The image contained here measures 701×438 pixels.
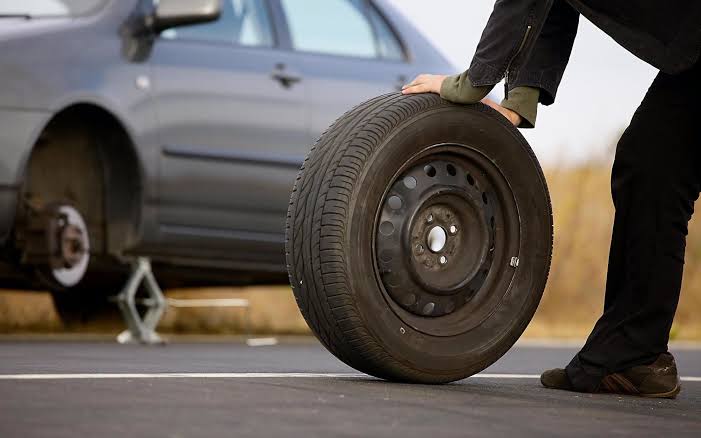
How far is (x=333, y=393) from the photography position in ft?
11.9

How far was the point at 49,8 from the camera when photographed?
695cm

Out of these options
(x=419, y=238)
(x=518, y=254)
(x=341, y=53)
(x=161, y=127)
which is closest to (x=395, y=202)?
(x=419, y=238)

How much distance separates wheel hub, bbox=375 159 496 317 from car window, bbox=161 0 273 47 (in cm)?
323

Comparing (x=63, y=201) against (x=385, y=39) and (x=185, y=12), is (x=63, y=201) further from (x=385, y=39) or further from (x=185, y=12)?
(x=385, y=39)

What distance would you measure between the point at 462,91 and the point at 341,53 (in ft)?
12.1

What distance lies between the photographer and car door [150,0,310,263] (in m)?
7.04

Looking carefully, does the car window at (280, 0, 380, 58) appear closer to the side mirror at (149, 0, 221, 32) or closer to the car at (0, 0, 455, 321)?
the car at (0, 0, 455, 321)

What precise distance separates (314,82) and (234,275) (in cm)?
103

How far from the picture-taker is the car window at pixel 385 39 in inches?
316

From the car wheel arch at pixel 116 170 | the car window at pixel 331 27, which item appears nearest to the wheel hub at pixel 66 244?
the car wheel arch at pixel 116 170

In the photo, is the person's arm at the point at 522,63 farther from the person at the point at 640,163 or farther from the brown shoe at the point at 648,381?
the brown shoe at the point at 648,381

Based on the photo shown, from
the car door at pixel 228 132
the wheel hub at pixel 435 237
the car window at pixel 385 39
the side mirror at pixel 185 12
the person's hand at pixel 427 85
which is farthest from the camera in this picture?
the car window at pixel 385 39

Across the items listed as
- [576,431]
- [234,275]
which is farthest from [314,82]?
[576,431]

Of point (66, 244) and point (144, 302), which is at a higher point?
point (66, 244)
